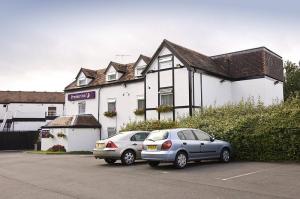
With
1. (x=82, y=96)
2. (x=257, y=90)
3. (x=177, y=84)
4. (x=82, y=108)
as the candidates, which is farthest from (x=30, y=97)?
(x=257, y=90)

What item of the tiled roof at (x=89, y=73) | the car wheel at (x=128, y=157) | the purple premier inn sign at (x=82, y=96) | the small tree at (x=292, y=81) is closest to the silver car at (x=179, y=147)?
the car wheel at (x=128, y=157)

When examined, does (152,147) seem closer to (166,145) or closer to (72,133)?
(166,145)

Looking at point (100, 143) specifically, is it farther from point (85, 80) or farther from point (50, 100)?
point (50, 100)

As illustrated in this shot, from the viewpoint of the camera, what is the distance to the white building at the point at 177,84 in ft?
85.7

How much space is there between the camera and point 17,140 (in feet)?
135

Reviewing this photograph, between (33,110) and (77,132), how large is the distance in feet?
84.7

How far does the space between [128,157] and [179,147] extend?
3.32 meters

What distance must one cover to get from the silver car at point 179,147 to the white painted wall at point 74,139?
56.0 feet

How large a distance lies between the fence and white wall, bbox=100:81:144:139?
39.4 ft

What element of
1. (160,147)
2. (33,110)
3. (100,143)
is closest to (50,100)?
(33,110)

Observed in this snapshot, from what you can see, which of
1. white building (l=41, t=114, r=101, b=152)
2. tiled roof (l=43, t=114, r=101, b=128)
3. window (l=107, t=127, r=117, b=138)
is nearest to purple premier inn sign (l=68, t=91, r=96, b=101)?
tiled roof (l=43, t=114, r=101, b=128)

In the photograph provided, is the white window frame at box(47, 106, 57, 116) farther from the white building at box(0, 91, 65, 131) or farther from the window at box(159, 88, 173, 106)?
the window at box(159, 88, 173, 106)

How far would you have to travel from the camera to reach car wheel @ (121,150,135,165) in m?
16.5

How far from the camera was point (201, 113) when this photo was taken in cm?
2278
